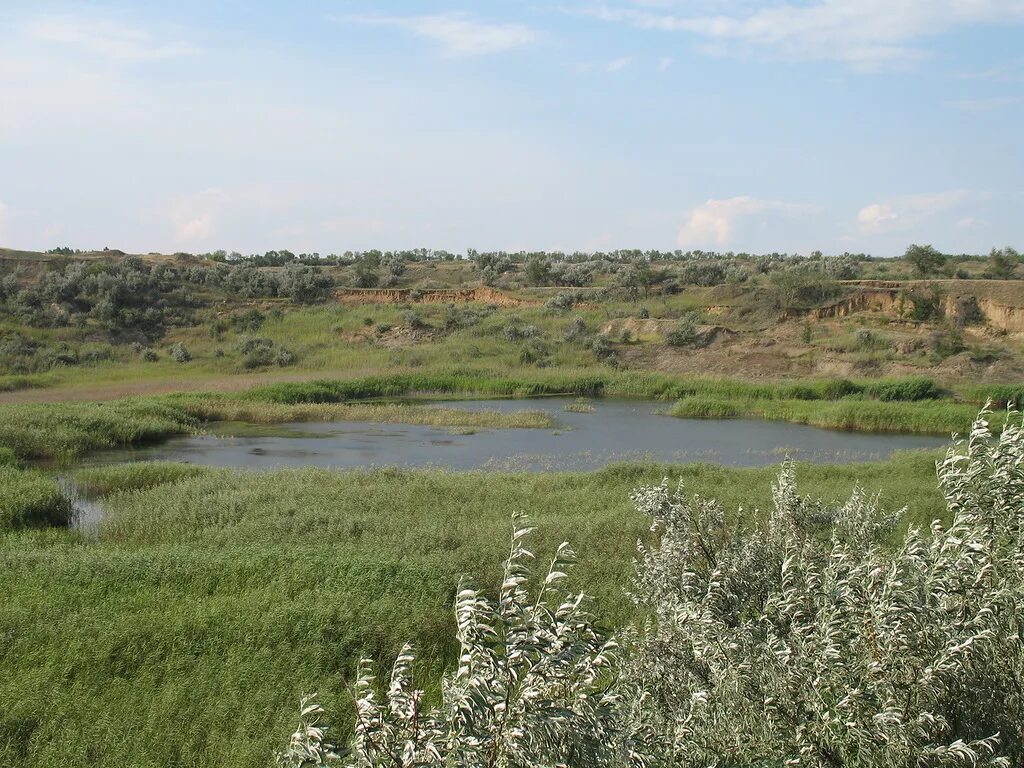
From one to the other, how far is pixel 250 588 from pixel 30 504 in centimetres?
652

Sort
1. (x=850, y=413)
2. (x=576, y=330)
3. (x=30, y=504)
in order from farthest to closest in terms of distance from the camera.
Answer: (x=576, y=330) < (x=850, y=413) < (x=30, y=504)

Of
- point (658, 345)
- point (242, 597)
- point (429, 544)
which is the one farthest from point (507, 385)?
point (242, 597)

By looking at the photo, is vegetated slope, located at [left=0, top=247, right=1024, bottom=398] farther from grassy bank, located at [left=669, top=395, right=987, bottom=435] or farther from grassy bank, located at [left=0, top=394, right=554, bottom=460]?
grassy bank, located at [left=669, top=395, right=987, bottom=435]

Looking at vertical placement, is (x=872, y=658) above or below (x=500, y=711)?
below

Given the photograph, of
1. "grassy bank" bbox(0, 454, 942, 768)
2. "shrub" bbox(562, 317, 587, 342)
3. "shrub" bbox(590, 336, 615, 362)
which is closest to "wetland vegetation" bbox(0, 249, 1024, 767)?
"grassy bank" bbox(0, 454, 942, 768)

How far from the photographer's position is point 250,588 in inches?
419

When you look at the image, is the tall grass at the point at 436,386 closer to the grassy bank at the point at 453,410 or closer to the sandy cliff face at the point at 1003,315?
the grassy bank at the point at 453,410

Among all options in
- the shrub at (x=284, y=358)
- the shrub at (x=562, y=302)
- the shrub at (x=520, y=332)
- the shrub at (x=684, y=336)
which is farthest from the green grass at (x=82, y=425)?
the shrub at (x=562, y=302)

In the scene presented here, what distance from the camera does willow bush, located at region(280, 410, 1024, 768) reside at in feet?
10.9

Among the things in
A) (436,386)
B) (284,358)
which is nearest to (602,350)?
(436,386)

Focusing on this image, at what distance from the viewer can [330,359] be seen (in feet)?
136

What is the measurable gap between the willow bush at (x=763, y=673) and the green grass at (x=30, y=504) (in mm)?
12173

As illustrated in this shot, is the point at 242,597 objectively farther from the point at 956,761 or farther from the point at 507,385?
the point at 507,385

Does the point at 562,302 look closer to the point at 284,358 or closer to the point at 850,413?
the point at 284,358
